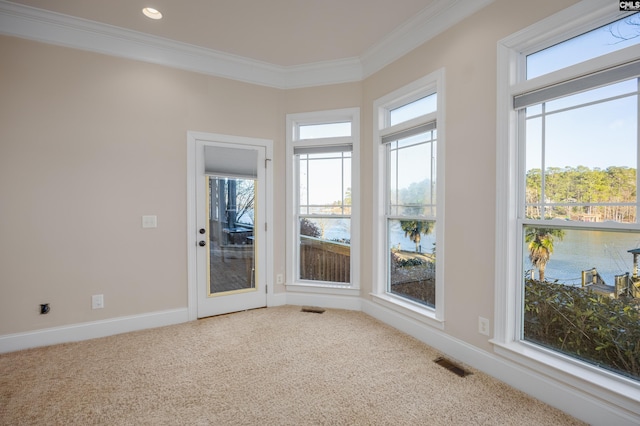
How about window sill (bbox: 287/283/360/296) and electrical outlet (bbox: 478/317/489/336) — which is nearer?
electrical outlet (bbox: 478/317/489/336)

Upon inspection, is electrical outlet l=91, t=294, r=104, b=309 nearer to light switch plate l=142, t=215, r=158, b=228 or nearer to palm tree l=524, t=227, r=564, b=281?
light switch plate l=142, t=215, r=158, b=228

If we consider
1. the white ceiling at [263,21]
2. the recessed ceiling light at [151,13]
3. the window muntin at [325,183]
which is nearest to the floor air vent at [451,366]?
the window muntin at [325,183]

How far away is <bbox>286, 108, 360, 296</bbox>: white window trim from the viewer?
363cm

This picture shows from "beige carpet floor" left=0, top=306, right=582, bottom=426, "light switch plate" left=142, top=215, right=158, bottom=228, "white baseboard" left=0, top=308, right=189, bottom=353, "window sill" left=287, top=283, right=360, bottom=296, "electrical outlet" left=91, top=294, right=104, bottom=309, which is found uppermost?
"light switch plate" left=142, top=215, right=158, bottom=228

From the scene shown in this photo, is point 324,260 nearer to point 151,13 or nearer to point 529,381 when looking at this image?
point 529,381

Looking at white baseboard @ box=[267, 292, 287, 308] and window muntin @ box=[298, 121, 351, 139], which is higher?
window muntin @ box=[298, 121, 351, 139]

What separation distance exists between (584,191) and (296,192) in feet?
9.23

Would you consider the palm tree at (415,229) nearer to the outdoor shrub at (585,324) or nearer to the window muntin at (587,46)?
the outdoor shrub at (585,324)

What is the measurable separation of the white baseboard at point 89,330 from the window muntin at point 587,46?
3837 millimetres

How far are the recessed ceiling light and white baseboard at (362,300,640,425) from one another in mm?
3645

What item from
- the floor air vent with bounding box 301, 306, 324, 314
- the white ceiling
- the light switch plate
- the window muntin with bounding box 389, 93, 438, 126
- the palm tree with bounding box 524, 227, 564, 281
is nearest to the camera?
the palm tree with bounding box 524, 227, 564, 281

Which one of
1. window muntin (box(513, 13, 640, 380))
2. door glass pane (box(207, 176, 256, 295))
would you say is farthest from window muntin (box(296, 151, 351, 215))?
window muntin (box(513, 13, 640, 380))

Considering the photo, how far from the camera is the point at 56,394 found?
2.03 m

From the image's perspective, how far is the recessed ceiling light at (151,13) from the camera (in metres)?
2.61
